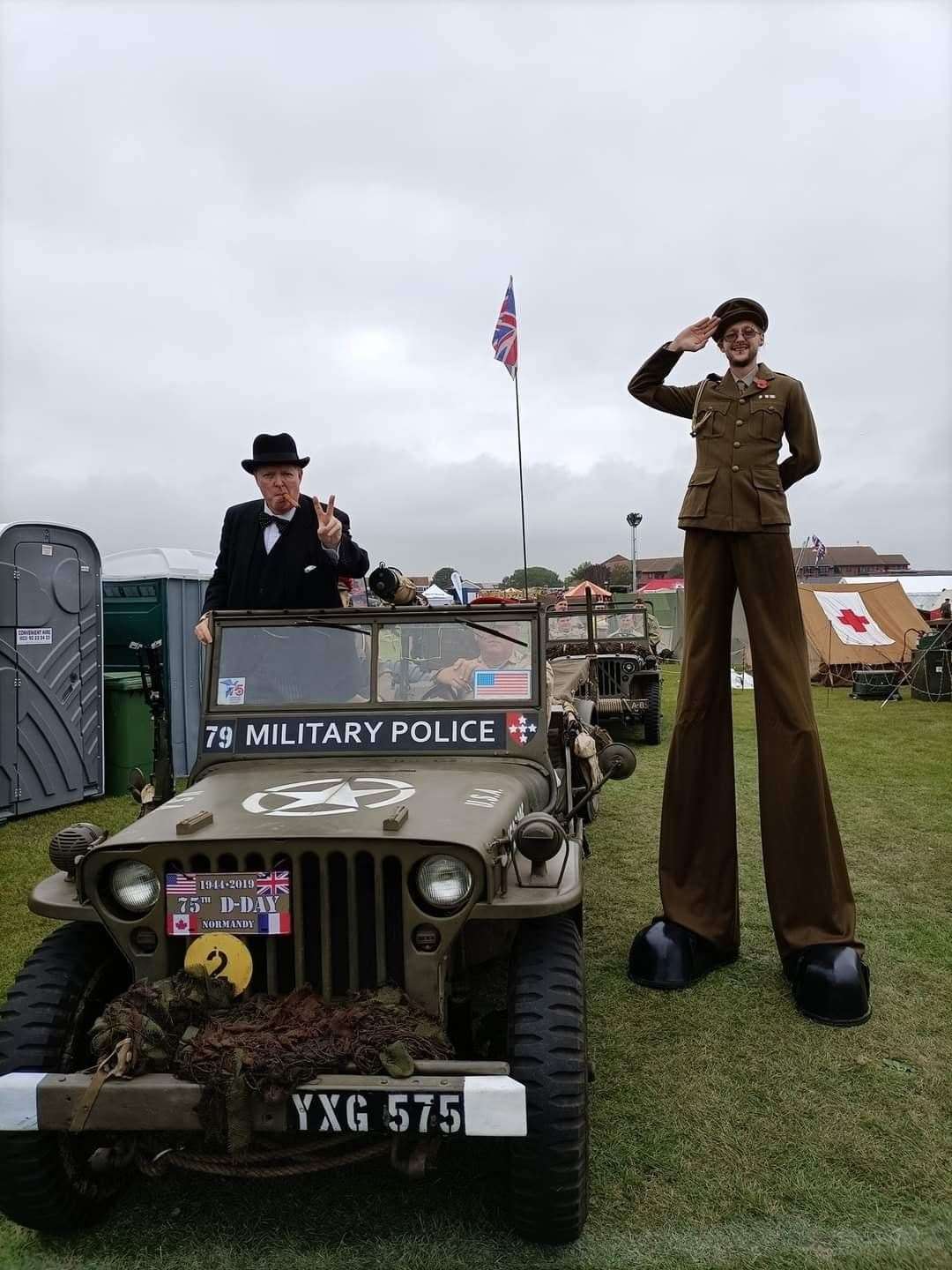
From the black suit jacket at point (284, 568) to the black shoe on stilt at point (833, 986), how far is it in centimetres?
257

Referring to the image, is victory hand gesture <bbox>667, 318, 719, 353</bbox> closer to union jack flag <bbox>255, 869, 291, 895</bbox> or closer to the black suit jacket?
the black suit jacket

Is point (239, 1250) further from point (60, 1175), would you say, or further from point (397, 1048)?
point (397, 1048)

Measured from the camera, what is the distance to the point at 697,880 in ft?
14.3

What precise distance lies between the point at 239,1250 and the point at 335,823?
1.14 metres

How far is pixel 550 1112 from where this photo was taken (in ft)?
7.97

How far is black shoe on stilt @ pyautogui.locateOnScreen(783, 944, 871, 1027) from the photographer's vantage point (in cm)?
384

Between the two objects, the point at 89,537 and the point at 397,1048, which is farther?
the point at 89,537

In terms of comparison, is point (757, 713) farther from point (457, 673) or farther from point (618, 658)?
point (618, 658)

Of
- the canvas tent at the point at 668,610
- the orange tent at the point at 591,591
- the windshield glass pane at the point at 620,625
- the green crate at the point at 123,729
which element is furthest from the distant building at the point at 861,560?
the green crate at the point at 123,729

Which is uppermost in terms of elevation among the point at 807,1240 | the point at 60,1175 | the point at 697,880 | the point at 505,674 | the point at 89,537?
the point at 89,537

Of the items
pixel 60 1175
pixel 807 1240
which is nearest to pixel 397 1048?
pixel 60 1175

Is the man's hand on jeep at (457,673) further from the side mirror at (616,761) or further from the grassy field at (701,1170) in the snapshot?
the grassy field at (701,1170)

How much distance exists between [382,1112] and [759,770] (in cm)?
233

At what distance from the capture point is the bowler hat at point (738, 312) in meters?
4.11
